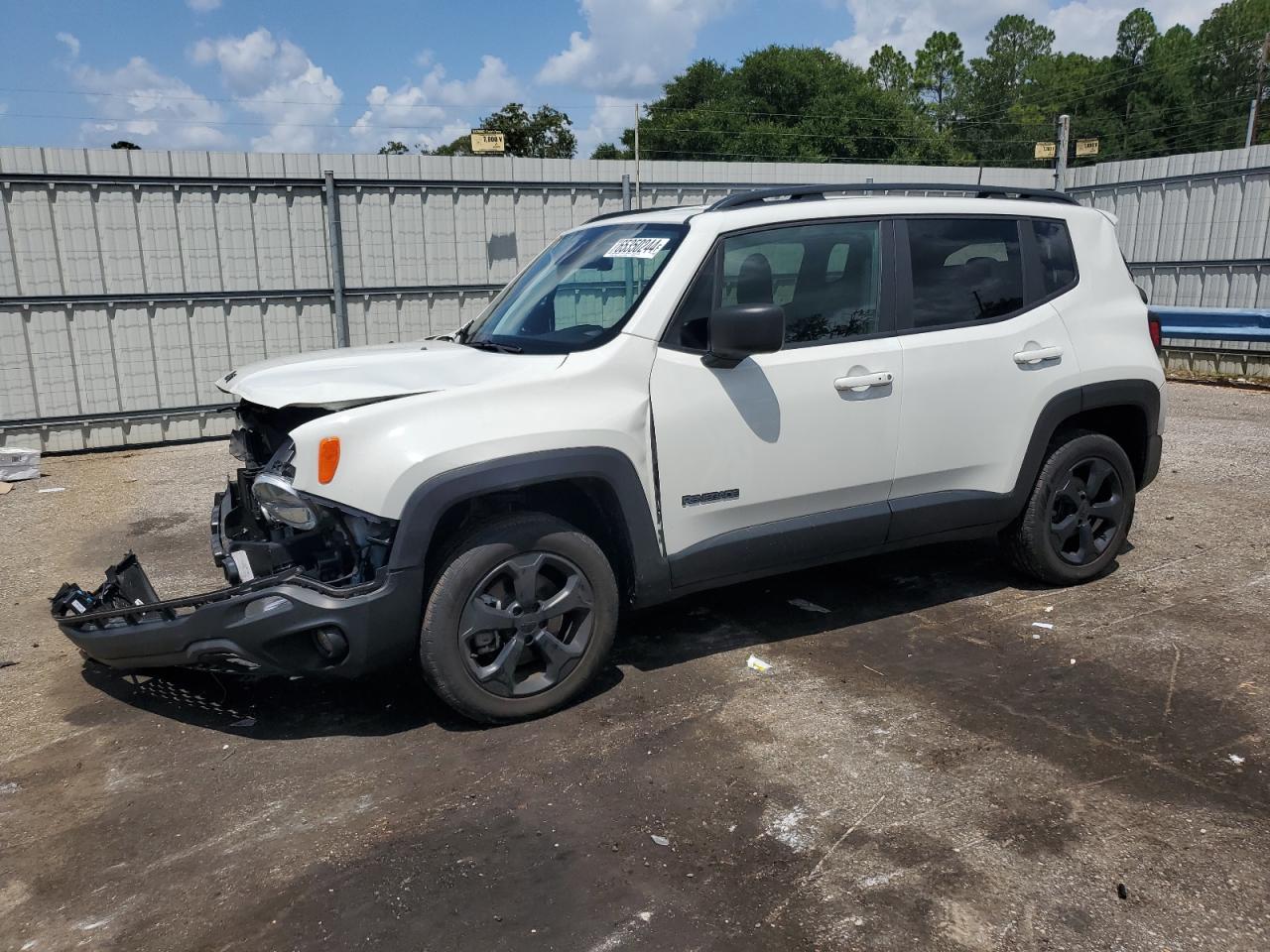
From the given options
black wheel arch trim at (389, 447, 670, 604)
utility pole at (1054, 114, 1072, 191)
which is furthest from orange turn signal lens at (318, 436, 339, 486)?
utility pole at (1054, 114, 1072, 191)

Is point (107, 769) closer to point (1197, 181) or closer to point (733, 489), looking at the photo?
point (733, 489)

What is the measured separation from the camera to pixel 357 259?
10.7 metres

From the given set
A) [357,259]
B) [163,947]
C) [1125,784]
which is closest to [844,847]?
[1125,784]

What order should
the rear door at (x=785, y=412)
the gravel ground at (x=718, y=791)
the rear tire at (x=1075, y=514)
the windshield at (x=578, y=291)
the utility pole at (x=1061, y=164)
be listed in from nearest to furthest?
1. the gravel ground at (x=718, y=791)
2. the rear door at (x=785, y=412)
3. the windshield at (x=578, y=291)
4. the rear tire at (x=1075, y=514)
5. the utility pole at (x=1061, y=164)

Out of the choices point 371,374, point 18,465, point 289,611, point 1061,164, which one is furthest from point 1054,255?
point 1061,164

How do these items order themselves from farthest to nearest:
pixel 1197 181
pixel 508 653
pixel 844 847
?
A: pixel 1197 181 < pixel 508 653 < pixel 844 847

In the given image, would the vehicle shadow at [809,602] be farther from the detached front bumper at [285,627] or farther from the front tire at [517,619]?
the detached front bumper at [285,627]

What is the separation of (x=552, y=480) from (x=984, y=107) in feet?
293

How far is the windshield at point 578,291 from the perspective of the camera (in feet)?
13.9

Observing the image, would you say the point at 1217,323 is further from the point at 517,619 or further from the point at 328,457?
the point at 328,457

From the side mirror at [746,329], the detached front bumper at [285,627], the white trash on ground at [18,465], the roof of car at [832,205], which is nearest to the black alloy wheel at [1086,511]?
the roof of car at [832,205]

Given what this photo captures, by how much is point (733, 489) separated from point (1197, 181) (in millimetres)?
12709

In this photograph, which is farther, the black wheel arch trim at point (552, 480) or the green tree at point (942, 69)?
the green tree at point (942, 69)

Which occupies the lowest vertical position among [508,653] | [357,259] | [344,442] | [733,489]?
[508,653]
